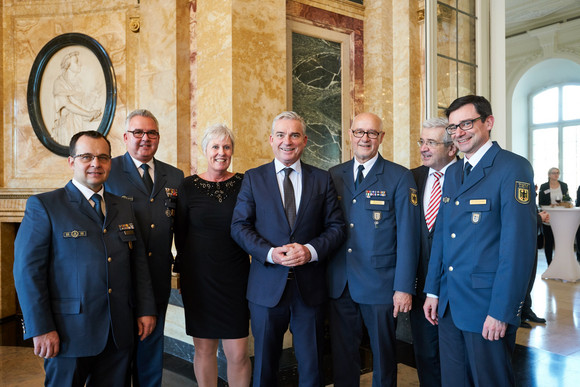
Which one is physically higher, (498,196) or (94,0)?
(94,0)

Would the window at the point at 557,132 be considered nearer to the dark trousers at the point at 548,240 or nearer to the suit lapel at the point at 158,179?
the dark trousers at the point at 548,240

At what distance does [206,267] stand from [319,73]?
313cm

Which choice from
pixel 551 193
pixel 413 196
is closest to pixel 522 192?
pixel 413 196

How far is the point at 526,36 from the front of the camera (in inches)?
462

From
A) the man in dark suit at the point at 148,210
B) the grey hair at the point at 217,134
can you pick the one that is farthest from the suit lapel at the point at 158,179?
the grey hair at the point at 217,134

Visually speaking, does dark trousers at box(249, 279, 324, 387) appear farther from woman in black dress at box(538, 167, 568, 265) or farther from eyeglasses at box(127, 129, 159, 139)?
woman in black dress at box(538, 167, 568, 265)

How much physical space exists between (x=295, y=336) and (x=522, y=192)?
134cm

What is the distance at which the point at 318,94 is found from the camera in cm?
508

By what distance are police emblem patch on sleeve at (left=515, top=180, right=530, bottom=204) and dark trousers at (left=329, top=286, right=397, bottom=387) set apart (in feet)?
2.94

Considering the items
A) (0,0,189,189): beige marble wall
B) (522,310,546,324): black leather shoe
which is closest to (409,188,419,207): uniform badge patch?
(0,0,189,189): beige marble wall

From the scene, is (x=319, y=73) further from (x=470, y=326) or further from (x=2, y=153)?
(x=2, y=153)

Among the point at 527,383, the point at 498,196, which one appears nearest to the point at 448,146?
the point at 498,196

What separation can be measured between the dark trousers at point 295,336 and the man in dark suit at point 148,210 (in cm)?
58

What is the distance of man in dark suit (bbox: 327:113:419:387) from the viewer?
8.21 feet
